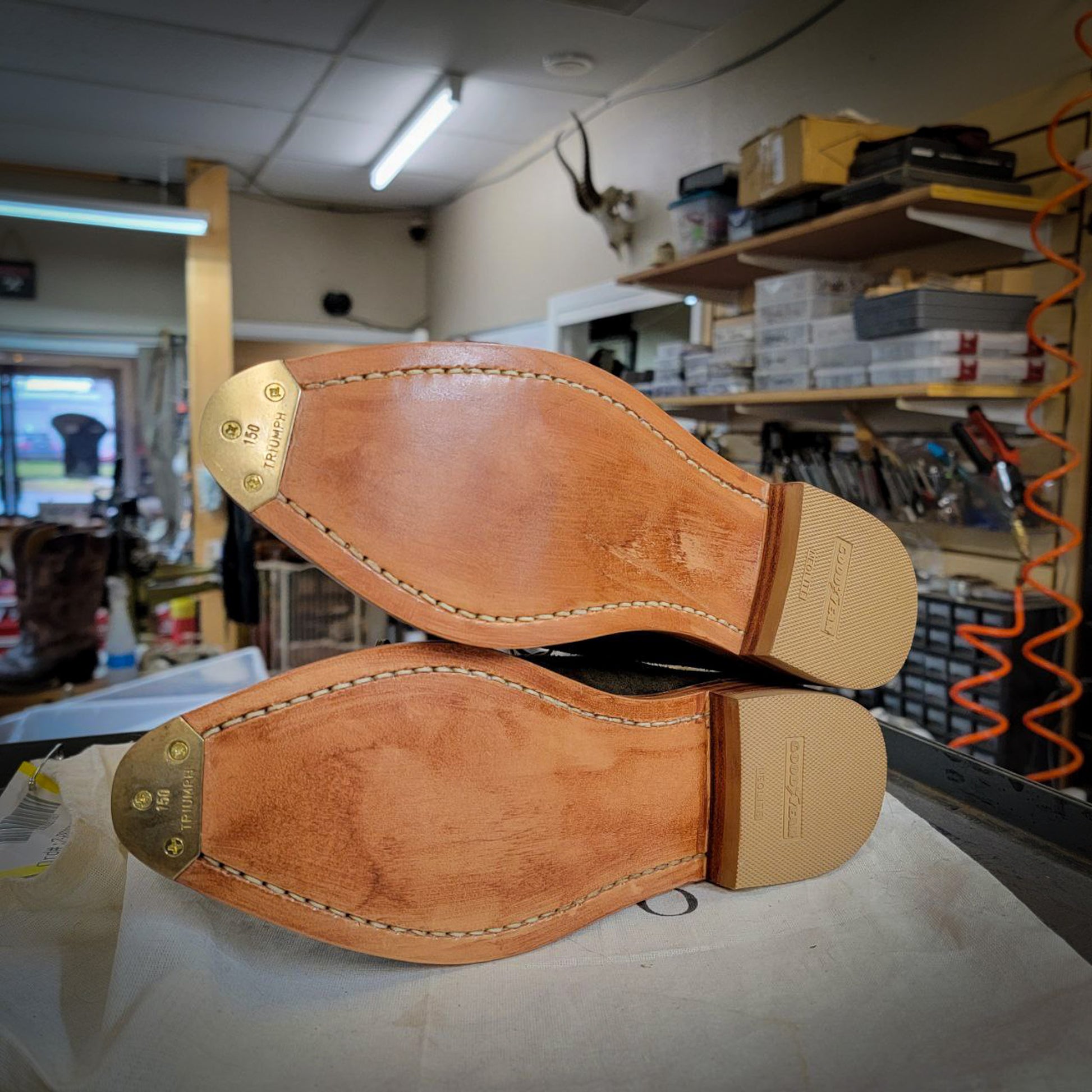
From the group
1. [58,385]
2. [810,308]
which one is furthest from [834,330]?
[58,385]

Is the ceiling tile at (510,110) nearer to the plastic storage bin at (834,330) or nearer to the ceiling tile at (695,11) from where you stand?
the ceiling tile at (695,11)

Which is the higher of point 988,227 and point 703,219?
point 703,219

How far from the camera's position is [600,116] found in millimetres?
3453

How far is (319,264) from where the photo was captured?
517cm

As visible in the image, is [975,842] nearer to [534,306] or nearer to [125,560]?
[125,560]

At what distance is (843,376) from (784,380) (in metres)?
0.20

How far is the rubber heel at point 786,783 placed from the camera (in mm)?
653

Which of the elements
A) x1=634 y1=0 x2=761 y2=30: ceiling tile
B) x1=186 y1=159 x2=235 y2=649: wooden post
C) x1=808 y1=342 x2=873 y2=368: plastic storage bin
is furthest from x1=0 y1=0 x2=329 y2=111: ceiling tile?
x1=808 y1=342 x2=873 y2=368: plastic storage bin

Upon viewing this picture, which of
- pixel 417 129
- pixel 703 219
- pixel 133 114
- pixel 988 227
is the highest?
pixel 133 114

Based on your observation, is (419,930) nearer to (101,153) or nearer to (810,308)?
(810,308)

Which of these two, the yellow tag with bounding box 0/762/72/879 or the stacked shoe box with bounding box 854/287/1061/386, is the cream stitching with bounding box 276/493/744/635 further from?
the stacked shoe box with bounding box 854/287/1061/386

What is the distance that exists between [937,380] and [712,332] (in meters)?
1.16

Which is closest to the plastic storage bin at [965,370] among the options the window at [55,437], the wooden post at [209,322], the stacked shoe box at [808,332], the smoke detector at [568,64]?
the stacked shoe box at [808,332]

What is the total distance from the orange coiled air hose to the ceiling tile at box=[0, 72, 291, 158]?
9.70ft
